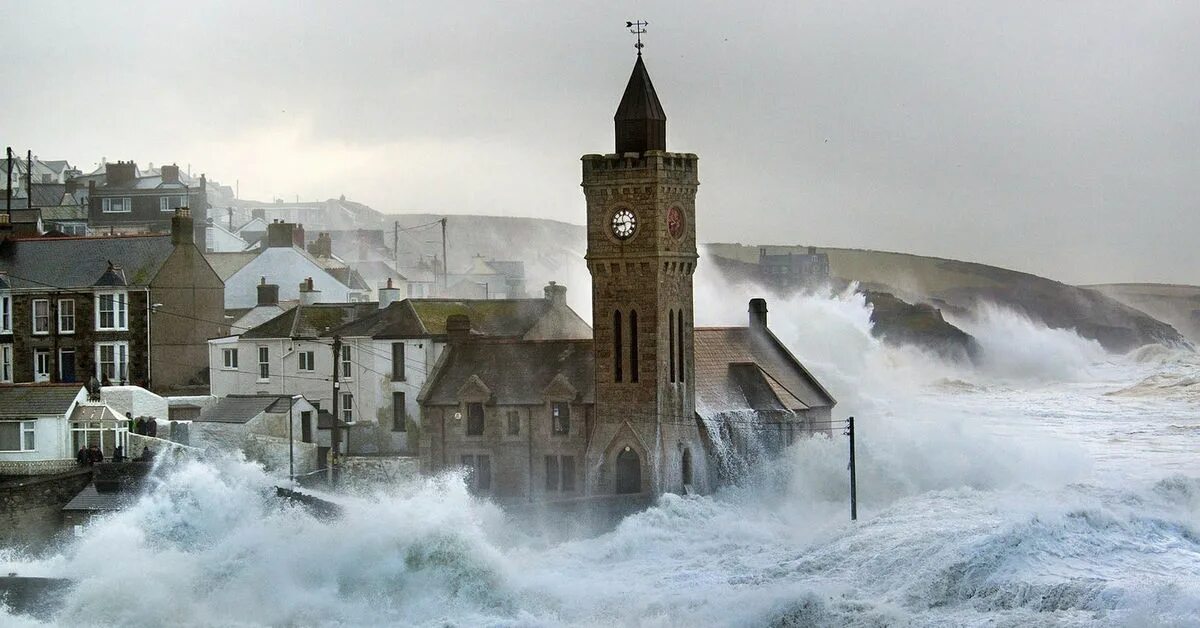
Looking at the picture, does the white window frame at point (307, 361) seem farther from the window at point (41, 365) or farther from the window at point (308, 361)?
the window at point (41, 365)

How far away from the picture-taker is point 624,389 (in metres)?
51.9

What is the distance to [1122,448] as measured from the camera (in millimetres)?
67375

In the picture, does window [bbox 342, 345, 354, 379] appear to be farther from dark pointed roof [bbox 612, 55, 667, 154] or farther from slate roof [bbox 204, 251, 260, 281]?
slate roof [bbox 204, 251, 260, 281]

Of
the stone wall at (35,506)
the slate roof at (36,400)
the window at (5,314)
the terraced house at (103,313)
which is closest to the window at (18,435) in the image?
the slate roof at (36,400)

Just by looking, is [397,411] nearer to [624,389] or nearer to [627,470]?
[624,389]

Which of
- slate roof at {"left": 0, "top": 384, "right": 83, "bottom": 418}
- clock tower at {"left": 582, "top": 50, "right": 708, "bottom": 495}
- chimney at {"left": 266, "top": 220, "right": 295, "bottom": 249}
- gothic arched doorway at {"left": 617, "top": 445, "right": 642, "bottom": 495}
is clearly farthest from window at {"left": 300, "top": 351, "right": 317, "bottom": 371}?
chimney at {"left": 266, "top": 220, "right": 295, "bottom": 249}

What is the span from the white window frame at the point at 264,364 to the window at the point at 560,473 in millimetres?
11316

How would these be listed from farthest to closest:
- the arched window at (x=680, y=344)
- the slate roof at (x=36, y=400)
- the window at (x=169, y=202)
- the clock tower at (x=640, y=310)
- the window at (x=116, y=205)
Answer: the window at (x=116, y=205), the window at (x=169, y=202), the slate roof at (x=36, y=400), the arched window at (x=680, y=344), the clock tower at (x=640, y=310)

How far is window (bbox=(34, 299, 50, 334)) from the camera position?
61219 millimetres

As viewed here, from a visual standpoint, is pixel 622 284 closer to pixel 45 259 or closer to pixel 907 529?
pixel 907 529

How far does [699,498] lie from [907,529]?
6524 millimetres

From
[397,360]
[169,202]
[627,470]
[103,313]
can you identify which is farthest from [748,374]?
[169,202]

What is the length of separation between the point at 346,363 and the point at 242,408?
12.3ft

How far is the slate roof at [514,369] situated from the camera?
53719 mm
